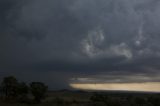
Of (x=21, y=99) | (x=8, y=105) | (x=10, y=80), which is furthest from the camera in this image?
(x=10, y=80)

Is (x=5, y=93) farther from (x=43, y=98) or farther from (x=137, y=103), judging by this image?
(x=137, y=103)

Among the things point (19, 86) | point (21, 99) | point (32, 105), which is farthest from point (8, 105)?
point (19, 86)

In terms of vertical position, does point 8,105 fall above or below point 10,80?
below

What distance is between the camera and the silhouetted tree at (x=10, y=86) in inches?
5792

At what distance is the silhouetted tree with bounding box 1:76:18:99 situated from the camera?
14712 cm

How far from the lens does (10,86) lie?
484 ft

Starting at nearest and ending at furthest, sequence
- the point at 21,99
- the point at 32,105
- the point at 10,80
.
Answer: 1. the point at 32,105
2. the point at 21,99
3. the point at 10,80

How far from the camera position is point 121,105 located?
369 feet

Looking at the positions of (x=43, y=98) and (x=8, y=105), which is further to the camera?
(x=43, y=98)

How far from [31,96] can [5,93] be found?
1037 cm

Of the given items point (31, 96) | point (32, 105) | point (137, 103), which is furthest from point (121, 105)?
point (31, 96)

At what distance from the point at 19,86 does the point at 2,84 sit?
670 cm

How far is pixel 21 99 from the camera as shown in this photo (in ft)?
454

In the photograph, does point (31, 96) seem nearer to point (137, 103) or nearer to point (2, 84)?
point (2, 84)
